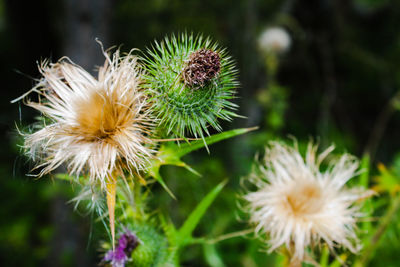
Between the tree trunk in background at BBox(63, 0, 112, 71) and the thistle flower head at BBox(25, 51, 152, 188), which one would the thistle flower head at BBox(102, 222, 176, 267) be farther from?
the tree trunk in background at BBox(63, 0, 112, 71)

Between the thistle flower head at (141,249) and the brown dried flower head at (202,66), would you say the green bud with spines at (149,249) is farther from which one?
the brown dried flower head at (202,66)

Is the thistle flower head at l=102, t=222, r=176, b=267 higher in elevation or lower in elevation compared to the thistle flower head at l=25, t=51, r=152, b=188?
lower

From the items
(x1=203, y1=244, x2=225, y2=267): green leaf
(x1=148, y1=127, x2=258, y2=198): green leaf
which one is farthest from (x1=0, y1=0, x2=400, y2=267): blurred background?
(x1=148, y1=127, x2=258, y2=198): green leaf

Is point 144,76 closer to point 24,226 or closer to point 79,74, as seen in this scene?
point 79,74

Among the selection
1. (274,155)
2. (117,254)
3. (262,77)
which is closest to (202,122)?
(117,254)

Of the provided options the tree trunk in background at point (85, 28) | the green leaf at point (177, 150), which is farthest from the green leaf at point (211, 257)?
the tree trunk in background at point (85, 28)

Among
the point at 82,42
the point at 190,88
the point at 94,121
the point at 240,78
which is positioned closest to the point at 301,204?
the point at 190,88
